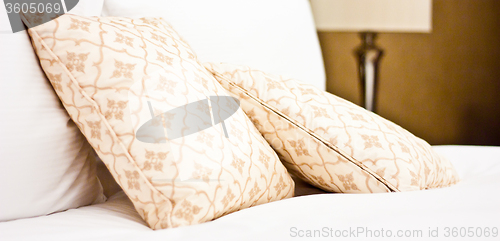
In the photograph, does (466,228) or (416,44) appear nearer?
(466,228)

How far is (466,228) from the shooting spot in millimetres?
455

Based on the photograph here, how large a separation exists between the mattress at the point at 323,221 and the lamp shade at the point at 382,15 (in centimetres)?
87

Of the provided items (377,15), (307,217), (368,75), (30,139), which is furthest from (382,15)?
(30,139)

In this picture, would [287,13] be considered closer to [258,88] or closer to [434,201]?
[258,88]

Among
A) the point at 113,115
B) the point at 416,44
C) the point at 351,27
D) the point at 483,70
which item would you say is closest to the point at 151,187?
the point at 113,115

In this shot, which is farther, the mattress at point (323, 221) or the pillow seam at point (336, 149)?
the pillow seam at point (336, 149)

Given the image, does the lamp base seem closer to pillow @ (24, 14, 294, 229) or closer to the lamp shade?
the lamp shade

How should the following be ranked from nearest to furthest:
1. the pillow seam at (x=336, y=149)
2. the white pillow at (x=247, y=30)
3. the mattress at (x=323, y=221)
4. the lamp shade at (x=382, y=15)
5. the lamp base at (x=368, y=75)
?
the mattress at (x=323, y=221) < the pillow seam at (x=336, y=149) < the white pillow at (x=247, y=30) < the lamp shade at (x=382, y=15) < the lamp base at (x=368, y=75)

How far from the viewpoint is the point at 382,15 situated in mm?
1368

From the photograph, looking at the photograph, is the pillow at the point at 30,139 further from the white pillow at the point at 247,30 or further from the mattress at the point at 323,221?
the white pillow at the point at 247,30

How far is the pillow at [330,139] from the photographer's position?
2.07 ft

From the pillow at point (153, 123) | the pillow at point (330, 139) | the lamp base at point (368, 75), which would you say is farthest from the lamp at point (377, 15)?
the pillow at point (153, 123)

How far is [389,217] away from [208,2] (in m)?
0.70

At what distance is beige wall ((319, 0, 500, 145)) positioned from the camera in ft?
6.03
